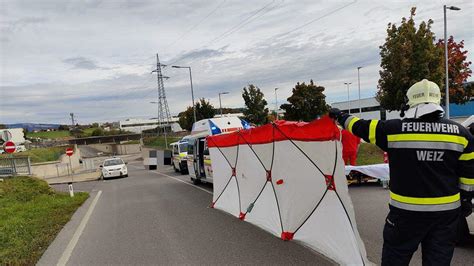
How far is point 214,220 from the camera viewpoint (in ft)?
28.8

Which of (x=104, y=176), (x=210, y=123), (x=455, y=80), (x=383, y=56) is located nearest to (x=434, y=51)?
(x=383, y=56)

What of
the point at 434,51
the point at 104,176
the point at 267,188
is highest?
the point at 434,51

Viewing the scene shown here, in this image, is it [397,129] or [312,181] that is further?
[312,181]

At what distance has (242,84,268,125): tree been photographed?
49.9 m

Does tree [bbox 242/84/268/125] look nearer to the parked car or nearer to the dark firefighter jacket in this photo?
the parked car

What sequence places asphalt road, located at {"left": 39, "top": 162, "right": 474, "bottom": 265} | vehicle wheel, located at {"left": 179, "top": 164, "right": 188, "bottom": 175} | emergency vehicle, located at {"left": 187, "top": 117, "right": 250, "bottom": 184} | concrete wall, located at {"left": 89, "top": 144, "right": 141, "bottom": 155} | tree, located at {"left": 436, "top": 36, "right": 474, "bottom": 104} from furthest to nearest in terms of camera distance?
concrete wall, located at {"left": 89, "top": 144, "right": 141, "bottom": 155}
vehicle wheel, located at {"left": 179, "top": 164, "right": 188, "bottom": 175}
tree, located at {"left": 436, "top": 36, "right": 474, "bottom": 104}
emergency vehicle, located at {"left": 187, "top": 117, "right": 250, "bottom": 184}
asphalt road, located at {"left": 39, "top": 162, "right": 474, "bottom": 265}

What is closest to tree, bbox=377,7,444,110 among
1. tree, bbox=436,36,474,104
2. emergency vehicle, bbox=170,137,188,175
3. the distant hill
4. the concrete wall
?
tree, bbox=436,36,474,104

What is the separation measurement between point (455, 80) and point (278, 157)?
21766 mm

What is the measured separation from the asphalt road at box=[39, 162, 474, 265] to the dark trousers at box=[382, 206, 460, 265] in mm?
1851

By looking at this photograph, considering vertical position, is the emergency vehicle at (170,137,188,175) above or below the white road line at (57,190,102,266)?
below

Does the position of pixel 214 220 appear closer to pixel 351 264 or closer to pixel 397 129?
pixel 351 264

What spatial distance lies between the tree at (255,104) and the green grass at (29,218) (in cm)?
3402

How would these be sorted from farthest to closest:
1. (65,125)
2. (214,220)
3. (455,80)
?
(65,125) < (455,80) < (214,220)

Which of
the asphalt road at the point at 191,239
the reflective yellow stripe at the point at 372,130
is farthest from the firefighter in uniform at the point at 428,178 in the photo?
the asphalt road at the point at 191,239
